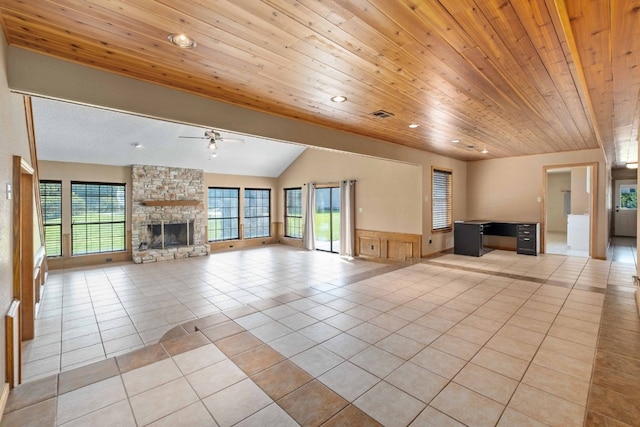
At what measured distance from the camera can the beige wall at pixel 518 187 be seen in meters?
6.68

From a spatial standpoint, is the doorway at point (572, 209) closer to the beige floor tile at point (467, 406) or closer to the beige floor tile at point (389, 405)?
the beige floor tile at point (467, 406)

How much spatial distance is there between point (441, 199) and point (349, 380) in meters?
6.37

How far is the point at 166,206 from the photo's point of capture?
8172mm

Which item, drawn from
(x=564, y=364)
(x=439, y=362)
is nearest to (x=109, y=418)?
(x=439, y=362)

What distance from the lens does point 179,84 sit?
294 centimetres

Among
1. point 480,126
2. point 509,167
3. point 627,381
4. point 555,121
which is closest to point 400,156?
point 480,126

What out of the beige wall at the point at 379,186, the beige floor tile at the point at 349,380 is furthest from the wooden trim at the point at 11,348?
the beige wall at the point at 379,186

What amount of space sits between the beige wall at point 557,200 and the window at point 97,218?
15.3 metres

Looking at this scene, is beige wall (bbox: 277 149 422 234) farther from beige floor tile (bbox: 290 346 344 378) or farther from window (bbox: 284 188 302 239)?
beige floor tile (bbox: 290 346 344 378)

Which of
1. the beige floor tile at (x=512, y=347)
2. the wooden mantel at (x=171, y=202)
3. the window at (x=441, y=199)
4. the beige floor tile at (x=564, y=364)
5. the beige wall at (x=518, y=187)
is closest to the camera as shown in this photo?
the beige floor tile at (x=564, y=364)

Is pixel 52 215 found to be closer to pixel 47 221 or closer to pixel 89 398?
pixel 47 221

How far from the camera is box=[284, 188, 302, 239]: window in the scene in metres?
10.5

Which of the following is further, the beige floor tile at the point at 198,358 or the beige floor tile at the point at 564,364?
the beige floor tile at the point at 198,358

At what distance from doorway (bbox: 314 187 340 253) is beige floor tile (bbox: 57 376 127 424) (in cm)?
702
